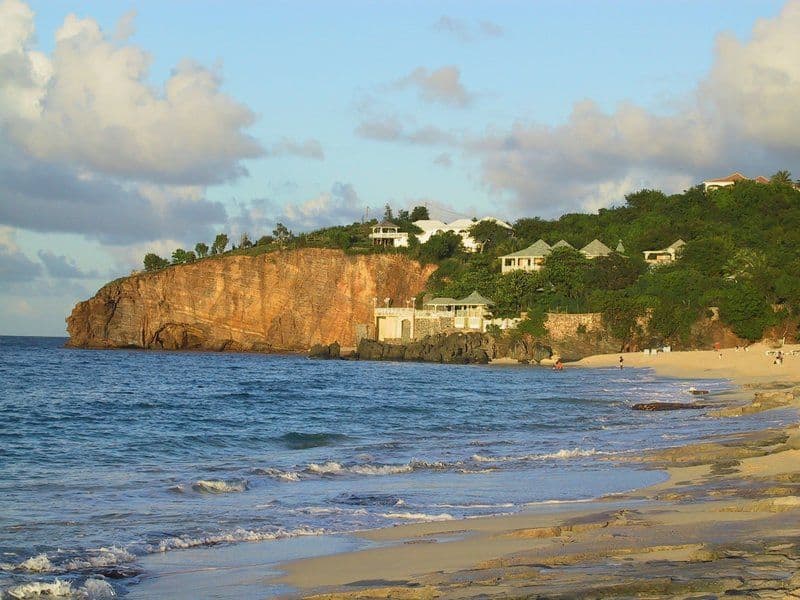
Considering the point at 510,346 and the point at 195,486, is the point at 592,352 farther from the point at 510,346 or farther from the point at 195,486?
the point at 195,486

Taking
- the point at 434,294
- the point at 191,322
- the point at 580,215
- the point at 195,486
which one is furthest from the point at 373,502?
the point at 580,215

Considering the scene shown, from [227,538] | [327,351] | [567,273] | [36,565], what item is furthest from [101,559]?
[327,351]

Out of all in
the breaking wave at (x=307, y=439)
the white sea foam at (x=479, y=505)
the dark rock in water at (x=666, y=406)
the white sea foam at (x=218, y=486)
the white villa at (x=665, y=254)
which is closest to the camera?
the white sea foam at (x=479, y=505)

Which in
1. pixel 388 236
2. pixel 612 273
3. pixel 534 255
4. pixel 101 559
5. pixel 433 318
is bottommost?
pixel 101 559

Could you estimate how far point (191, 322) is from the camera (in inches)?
4616

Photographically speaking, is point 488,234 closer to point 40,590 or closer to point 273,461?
point 273,461

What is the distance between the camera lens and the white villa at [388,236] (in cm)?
11994

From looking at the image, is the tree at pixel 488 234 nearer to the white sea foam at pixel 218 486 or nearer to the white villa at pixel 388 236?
the white villa at pixel 388 236

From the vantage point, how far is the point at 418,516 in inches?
584

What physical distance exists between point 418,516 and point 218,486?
4917mm

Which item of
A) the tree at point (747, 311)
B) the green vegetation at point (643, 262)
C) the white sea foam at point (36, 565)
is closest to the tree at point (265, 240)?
the green vegetation at point (643, 262)

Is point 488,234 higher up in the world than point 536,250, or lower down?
higher up

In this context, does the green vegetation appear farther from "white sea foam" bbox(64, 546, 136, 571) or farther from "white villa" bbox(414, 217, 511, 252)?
"white sea foam" bbox(64, 546, 136, 571)

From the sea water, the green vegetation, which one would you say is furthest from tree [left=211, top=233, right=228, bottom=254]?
the sea water
